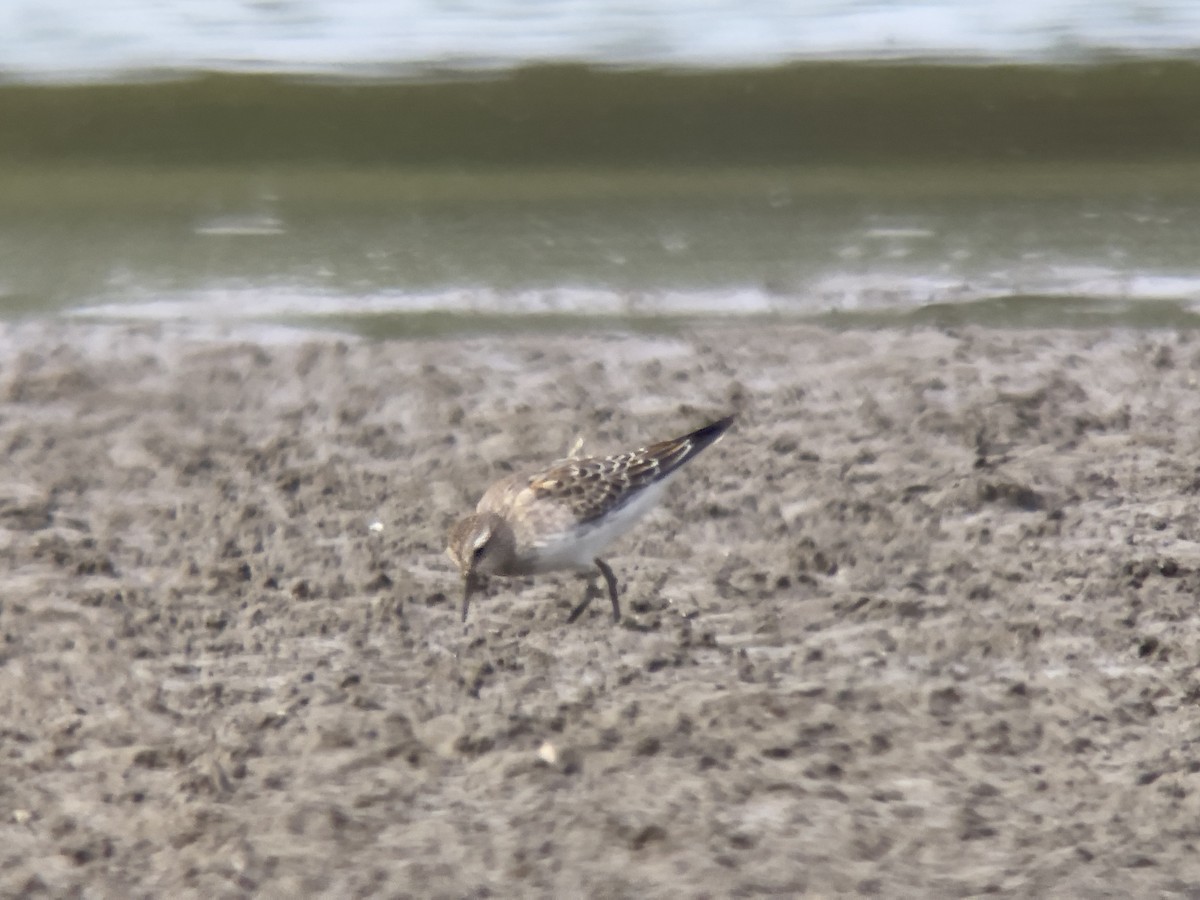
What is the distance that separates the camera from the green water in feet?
31.5

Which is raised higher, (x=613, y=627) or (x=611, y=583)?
(x=611, y=583)

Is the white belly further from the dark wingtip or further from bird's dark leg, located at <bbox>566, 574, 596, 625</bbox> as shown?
the dark wingtip

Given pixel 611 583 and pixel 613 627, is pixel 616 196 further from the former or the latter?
pixel 613 627

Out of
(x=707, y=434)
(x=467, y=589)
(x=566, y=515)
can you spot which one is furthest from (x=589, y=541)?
(x=707, y=434)

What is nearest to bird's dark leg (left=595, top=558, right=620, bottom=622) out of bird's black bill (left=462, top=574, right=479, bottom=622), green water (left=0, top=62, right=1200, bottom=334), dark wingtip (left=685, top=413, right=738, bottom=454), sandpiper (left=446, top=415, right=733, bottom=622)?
sandpiper (left=446, top=415, right=733, bottom=622)

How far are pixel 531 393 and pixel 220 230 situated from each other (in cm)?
317

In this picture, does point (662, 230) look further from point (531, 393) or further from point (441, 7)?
point (441, 7)

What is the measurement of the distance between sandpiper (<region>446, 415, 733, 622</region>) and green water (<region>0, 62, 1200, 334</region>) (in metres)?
2.34

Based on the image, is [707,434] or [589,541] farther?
[707,434]

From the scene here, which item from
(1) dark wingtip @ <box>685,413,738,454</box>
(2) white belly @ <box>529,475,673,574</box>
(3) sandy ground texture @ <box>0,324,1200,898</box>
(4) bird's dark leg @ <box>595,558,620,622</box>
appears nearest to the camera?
(3) sandy ground texture @ <box>0,324,1200,898</box>

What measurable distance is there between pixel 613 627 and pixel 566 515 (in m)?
0.45

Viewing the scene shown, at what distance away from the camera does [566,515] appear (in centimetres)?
665

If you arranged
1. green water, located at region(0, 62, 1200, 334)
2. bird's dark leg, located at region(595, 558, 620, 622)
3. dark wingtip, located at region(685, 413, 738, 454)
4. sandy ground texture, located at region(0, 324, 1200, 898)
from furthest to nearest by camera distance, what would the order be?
green water, located at region(0, 62, 1200, 334), dark wingtip, located at region(685, 413, 738, 454), bird's dark leg, located at region(595, 558, 620, 622), sandy ground texture, located at region(0, 324, 1200, 898)

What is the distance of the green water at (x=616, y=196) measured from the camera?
9.61m
